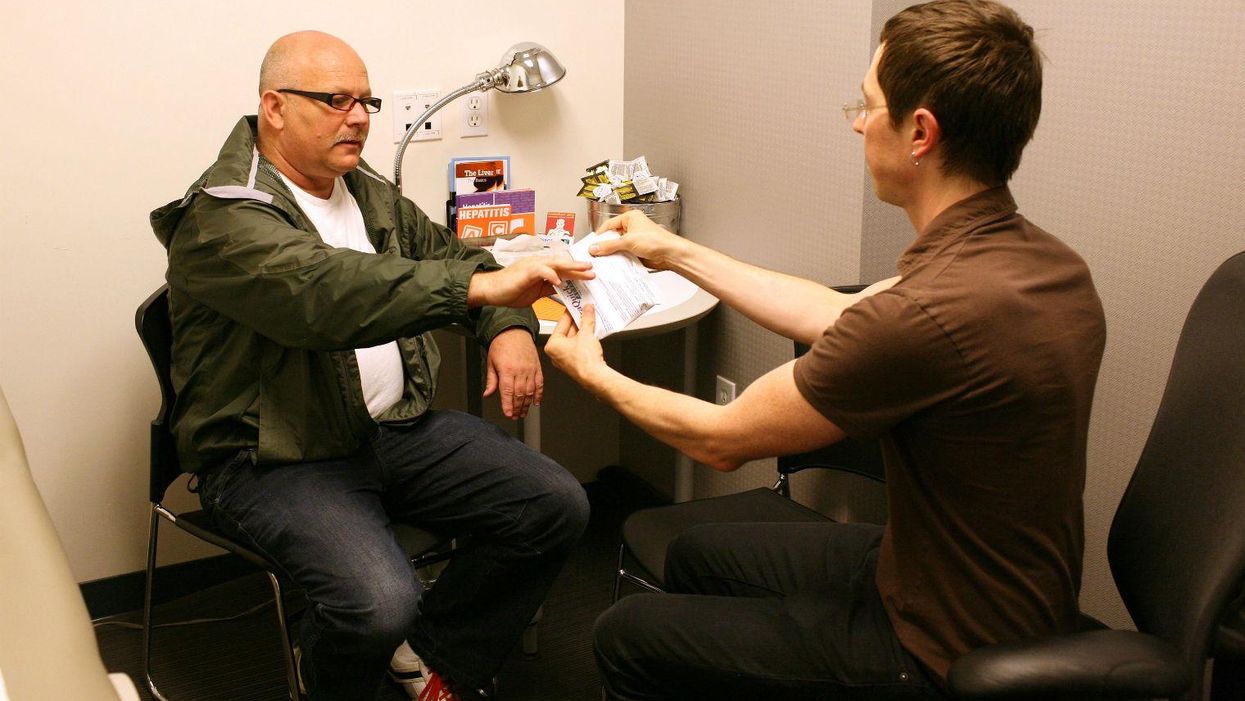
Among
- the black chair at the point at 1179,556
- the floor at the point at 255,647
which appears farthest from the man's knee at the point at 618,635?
the floor at the point at 255,647

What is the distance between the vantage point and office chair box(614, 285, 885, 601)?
1.99 metres

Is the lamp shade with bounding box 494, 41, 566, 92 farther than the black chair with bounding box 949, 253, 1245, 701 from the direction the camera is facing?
Yes

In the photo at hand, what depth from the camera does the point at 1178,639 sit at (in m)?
1.23

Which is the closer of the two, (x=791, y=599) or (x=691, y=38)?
(x=791, y=599)

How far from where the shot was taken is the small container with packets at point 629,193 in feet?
9.09

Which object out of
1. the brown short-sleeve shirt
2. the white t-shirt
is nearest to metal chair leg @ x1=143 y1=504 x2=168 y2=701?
the white t-shirt

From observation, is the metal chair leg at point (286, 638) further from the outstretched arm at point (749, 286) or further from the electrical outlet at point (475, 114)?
the electrical outlet at point (475, 114)

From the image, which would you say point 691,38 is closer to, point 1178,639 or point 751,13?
point 751,13

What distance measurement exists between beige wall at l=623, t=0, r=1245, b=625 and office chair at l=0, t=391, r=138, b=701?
163cm

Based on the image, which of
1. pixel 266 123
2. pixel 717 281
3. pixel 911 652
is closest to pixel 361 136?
pixel 266 123

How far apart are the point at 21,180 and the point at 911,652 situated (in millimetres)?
1991

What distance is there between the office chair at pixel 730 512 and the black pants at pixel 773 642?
37cm

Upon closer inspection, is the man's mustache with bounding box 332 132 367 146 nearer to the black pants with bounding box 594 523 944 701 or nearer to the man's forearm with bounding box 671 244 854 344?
the man's forearm with bounding box 671 244 854 344

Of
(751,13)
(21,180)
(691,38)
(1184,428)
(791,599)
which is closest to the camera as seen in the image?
(1184,428)
